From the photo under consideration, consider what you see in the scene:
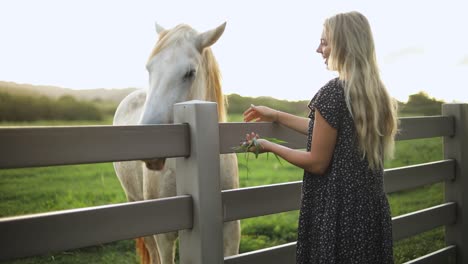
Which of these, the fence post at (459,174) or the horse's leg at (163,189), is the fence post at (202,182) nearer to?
the horse's leg at (163,189)

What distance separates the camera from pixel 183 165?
258 cm

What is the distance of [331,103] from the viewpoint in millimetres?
2480

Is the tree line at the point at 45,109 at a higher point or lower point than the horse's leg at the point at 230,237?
higher

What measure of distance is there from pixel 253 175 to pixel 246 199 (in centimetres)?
859

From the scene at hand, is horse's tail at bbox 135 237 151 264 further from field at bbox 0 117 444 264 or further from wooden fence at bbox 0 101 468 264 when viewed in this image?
wooden fence at bbox 0 101 468 264

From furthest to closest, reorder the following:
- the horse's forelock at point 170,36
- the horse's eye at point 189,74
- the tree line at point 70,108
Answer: the tree line at point 70,108
the horse's forelock at point 170,36
the horse's eye at point 189,74

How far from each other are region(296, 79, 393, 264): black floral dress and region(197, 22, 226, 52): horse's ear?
4.86ft

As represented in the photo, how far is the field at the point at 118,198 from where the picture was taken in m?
6.91

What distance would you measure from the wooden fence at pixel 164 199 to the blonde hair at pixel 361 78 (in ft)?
2.23

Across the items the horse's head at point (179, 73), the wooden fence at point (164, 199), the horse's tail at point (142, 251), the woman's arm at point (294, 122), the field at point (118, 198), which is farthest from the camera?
the field at point (118, 198)

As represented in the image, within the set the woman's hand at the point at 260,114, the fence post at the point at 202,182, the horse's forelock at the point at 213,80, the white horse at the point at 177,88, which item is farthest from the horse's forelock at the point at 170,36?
the fence post at the point at 202,182

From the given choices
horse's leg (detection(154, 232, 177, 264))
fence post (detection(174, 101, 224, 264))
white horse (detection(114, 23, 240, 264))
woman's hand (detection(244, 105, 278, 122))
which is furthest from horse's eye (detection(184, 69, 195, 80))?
horse's leg (detection(154, 232, 177, 264))

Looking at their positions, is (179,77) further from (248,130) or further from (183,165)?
(183,165)

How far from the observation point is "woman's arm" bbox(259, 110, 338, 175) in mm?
2473
